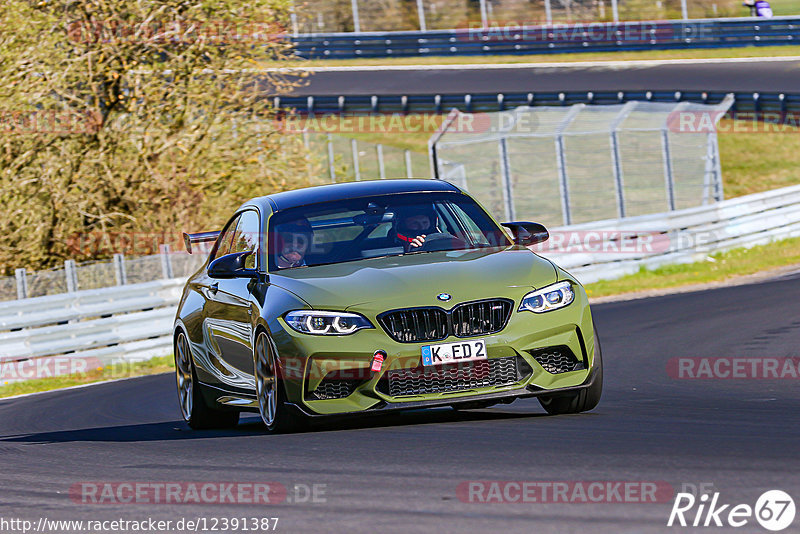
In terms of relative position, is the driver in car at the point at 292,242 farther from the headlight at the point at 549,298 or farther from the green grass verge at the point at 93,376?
the green grass verge at the point at 93,376

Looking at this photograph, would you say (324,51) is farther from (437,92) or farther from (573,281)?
(573,281)

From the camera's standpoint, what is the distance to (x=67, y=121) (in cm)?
2294

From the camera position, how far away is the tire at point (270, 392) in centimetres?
809

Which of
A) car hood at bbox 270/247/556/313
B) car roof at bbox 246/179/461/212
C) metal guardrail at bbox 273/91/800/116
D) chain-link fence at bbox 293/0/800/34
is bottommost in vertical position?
metal guardrail at bbox 273/91/800/116

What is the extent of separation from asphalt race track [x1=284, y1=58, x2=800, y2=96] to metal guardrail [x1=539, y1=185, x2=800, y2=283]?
14.8m

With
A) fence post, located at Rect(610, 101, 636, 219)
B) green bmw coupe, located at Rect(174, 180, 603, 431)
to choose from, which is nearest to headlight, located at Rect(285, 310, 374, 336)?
green bmw coupe, located at Rect(174, 180, 603, 431)

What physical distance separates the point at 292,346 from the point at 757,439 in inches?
103

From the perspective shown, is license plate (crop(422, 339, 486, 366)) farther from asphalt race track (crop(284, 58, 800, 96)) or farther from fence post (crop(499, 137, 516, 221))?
asphalt race track (crop(284, 58, 800, 96))
